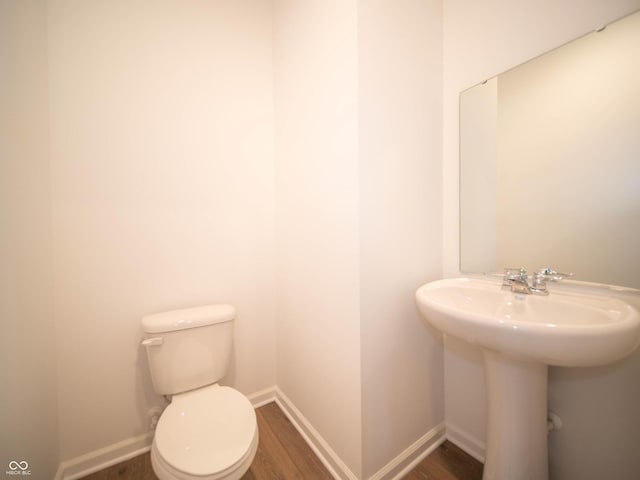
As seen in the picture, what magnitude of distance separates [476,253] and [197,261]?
1504 millimetres

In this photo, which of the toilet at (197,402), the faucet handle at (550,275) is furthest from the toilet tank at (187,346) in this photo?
the faucet handle at (550,275)

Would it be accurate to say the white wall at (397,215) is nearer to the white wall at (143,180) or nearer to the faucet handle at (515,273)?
the faucet handle at (515,273)

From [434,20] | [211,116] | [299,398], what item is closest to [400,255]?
[299,398]

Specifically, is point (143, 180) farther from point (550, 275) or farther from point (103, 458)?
point (550, 275)

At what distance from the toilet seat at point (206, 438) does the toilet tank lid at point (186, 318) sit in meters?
0.32

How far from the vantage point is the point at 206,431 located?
917 mm

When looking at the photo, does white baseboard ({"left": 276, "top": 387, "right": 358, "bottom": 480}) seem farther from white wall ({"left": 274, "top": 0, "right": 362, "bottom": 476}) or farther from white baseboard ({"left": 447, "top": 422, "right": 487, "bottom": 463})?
white baseboard ({"left": 447, "top": 422, "right": 487, "bottom": 463})

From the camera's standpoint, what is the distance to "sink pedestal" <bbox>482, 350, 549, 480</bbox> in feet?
2.81

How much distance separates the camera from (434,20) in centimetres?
120

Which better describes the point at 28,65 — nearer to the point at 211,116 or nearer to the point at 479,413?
the point at 211,116

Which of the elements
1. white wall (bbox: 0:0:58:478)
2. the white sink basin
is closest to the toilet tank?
white wall (bbox: 0:0:58:478)

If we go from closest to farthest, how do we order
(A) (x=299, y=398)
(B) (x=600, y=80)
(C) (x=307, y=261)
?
1. (B) (x=600, y=80)
2. (C) (x=307, y=261)
3. (A) (x=299, y=398)

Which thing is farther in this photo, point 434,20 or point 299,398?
point 299,398

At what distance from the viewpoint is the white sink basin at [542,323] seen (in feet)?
1.90
